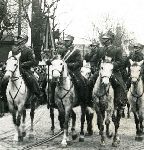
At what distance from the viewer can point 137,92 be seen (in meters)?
14.4

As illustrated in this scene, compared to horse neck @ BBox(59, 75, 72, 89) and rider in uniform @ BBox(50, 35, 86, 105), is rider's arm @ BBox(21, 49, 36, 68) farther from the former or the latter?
horse neck @ BBox(59, 75, 72, 89)

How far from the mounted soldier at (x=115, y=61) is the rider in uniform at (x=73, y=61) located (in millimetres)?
530

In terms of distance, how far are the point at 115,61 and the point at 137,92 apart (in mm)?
1818

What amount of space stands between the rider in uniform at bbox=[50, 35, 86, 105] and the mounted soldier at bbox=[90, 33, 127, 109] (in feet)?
1.74

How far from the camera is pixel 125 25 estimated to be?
294 feet

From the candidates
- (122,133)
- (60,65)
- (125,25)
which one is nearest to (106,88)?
(60,65)

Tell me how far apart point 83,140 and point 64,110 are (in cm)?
121

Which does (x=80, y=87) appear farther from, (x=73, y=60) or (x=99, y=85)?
(x=99, y=85)

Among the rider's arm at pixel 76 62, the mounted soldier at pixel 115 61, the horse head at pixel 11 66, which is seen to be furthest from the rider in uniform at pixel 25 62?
the mounted soldier at pixel 115 61

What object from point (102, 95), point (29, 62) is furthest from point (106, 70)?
point (29, 62)

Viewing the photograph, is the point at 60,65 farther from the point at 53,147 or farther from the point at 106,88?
the point at 53,147

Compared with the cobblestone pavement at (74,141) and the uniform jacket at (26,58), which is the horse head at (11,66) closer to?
the uniform jacket at (26,58)

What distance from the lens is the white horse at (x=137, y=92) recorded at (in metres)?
13.7

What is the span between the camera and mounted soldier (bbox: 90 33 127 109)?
Answer: 12.7 m
